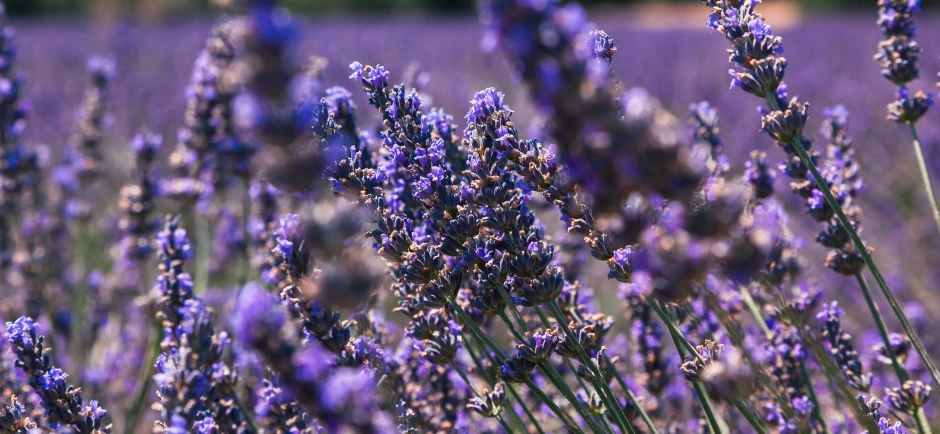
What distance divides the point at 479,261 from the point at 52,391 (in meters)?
0.85

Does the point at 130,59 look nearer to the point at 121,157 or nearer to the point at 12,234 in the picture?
the point at 121,157

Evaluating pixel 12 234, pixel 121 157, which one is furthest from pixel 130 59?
pixel 12 234

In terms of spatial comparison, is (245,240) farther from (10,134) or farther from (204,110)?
(10,134)

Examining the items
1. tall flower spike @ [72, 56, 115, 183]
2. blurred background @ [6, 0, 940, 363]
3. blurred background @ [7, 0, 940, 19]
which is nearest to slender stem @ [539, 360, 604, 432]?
blurred background @ [6, 0, 940, 363]

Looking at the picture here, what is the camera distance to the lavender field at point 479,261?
878 mm

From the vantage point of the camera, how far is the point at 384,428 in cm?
89

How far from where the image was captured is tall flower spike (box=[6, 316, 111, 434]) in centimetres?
144

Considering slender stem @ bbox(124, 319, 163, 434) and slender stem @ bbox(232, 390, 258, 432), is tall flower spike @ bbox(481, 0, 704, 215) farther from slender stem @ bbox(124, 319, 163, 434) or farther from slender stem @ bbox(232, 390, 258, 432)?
slender stem @ bbox(124, 319, 163, 434)

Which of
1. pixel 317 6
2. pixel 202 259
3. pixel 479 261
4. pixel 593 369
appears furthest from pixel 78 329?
pixel 317 6

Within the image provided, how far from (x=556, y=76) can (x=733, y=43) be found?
0.84 m

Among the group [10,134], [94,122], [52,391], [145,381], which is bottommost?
[52,391]

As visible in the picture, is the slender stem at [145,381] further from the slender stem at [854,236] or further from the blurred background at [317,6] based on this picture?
the blurred background at [317,6]

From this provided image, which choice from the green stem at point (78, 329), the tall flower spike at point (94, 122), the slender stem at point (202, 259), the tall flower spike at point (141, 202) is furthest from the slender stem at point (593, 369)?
the tall flower spike at point (94, 122)

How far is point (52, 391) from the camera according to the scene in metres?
1.46
